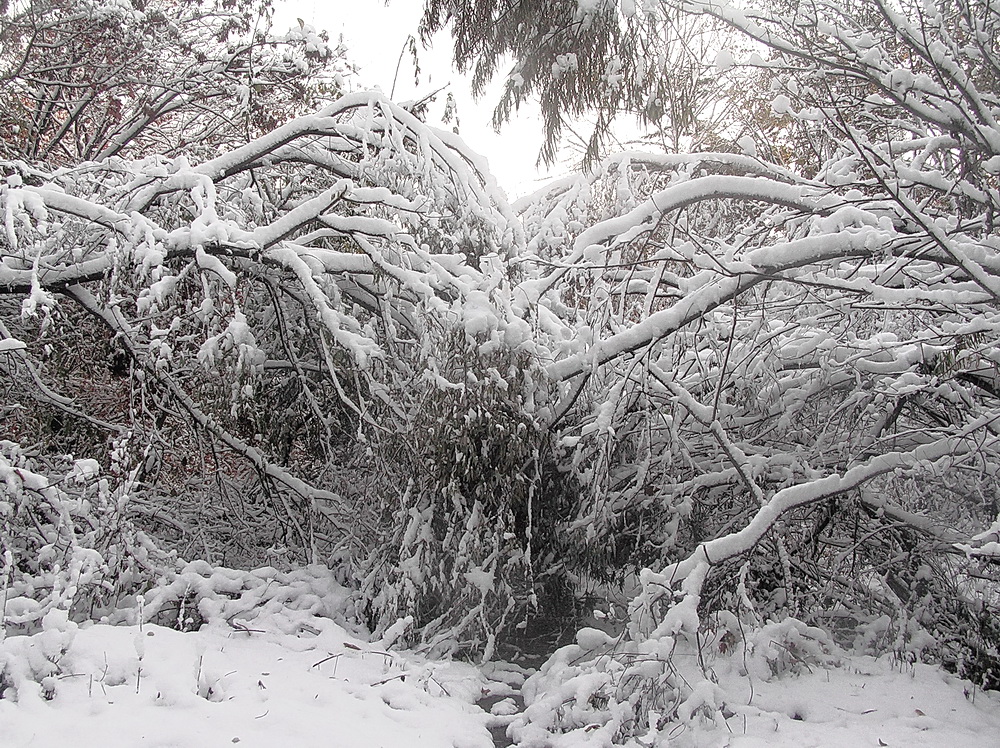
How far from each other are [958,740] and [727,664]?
47.7 inches

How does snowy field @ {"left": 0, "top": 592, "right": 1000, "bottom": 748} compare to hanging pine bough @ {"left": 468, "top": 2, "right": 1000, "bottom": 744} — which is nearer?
snowy field @ {"left": 0, "top": 592, "right": 1000, "bottom": 748}

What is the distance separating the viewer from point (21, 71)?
25.9ft

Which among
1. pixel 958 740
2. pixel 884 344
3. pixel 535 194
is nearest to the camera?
pixel 958 740

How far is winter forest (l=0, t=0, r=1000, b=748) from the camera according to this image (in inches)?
157

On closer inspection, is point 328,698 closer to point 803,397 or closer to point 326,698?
point 326,698

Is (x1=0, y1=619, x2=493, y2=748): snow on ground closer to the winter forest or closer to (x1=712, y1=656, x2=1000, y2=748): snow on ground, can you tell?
the winter forest

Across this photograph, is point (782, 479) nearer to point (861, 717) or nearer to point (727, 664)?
point (727, 664)

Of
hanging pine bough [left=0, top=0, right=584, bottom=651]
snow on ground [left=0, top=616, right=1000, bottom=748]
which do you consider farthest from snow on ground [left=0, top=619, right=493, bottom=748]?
hanging pine bough [left=0, top=0, right=584, bottom=651]

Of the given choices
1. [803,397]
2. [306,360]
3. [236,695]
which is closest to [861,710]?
[803,397]

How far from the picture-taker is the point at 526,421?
492cm

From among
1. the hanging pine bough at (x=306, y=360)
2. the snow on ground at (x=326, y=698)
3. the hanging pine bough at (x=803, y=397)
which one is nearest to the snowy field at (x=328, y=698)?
the snow on ground at (x=326, y=698)

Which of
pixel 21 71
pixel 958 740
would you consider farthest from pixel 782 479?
pixel 21 71

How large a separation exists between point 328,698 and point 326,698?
10mm

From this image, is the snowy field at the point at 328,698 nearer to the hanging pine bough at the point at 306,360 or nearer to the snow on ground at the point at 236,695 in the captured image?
the snow on ground at the point at 236,695
